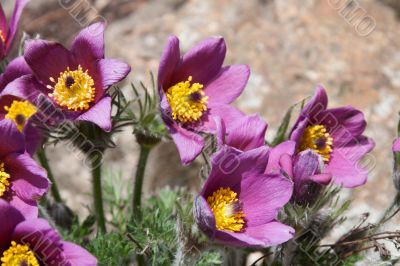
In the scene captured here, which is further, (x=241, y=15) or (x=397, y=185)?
(x=241, y=15)

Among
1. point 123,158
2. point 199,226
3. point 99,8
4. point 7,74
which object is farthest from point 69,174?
point 199,226

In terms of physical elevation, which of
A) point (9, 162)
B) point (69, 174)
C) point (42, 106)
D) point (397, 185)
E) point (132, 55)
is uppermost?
point (42, 106)

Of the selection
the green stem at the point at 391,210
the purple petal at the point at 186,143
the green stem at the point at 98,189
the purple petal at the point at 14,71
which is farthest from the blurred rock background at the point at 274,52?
the purple petal at the point at 186,143

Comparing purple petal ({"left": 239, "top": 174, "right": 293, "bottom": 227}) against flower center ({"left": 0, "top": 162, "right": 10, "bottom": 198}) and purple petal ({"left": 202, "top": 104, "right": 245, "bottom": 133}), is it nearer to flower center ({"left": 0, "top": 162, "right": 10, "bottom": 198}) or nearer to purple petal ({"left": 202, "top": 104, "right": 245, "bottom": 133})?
purple petal ({"left": 202, "top": 104, "right": 245, "bottom": 133})

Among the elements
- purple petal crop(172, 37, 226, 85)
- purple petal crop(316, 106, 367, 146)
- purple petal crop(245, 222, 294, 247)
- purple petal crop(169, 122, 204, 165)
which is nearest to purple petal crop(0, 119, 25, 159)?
purple petal crop(169, 122, 204, 165)

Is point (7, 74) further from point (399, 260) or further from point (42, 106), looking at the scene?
point (399, 260)

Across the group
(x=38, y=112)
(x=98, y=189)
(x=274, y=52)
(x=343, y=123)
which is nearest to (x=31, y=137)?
(x=38, y=112)

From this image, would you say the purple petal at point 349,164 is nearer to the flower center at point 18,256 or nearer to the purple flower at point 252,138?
the purple flower at point 252,138
